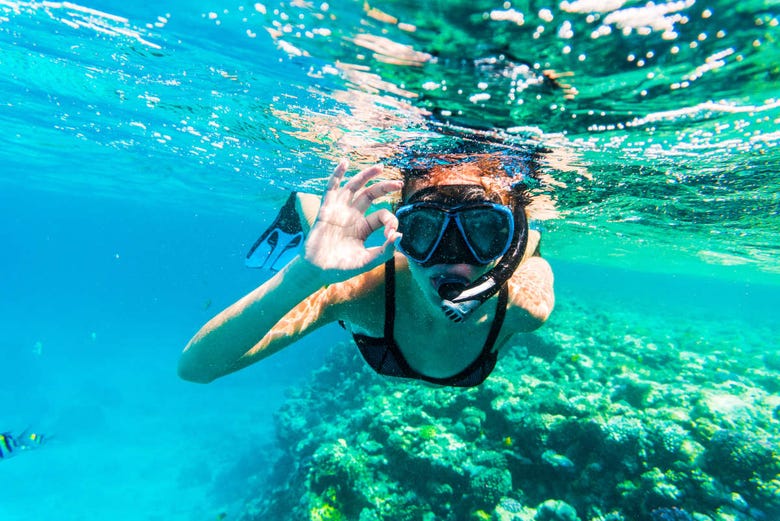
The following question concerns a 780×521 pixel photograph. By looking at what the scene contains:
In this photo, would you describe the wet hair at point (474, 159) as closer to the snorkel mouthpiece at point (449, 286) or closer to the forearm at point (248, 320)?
the snorkel mouthpiece at point (449, 286)

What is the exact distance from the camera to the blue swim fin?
335 inches

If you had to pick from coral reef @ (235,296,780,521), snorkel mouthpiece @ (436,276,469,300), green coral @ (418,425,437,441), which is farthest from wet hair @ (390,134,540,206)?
green coral @ (418,425,437,441)

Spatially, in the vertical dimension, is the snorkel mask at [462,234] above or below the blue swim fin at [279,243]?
above

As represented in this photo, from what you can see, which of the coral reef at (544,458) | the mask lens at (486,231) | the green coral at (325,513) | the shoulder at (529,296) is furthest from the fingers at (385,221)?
the green coral at (325,513)

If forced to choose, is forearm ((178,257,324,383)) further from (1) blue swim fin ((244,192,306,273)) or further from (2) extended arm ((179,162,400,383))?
(1) blue swim fin ((244,192,306,273))

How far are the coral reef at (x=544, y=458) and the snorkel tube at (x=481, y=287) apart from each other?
602 cm

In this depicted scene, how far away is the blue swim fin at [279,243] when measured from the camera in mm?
8508

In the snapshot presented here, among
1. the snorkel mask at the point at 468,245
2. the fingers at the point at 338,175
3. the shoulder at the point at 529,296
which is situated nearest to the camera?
the fingers at the point at 338,175

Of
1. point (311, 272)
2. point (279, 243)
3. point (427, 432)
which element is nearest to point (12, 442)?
point (279, 243)

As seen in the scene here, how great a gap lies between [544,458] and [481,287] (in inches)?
271

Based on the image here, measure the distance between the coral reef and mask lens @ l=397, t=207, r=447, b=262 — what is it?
245 inches

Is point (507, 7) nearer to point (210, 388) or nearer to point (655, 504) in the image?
point (655, 504)

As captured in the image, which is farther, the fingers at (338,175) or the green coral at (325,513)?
the green coral at (325,513)

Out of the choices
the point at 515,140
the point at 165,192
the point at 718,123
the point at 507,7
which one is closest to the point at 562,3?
the point at 507,7
